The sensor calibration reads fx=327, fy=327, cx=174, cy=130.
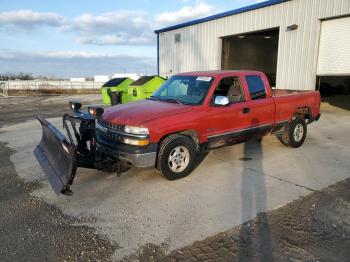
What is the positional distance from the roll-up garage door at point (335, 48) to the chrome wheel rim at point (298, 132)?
7.02 metres

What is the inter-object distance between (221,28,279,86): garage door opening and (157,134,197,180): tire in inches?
731

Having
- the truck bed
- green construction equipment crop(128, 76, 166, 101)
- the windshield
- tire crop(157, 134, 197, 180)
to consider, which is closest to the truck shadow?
tire crop(157, 134, 197, 180)

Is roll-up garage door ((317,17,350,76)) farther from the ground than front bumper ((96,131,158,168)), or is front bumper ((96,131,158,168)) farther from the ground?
roll-up garage door ((317,17,350,76))

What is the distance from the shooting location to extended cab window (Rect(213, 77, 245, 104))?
6.39 meters

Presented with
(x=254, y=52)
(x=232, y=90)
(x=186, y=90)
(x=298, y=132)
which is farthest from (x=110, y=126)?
(x=254, y=52)

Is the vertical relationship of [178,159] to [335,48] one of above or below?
below

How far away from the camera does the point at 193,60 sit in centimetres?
2067

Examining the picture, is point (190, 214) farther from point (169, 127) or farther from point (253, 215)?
point (169, 127)

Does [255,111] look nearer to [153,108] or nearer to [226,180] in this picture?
[226,180]

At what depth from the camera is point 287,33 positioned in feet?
49.2

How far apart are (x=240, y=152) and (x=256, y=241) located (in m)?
3.93

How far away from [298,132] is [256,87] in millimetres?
1864

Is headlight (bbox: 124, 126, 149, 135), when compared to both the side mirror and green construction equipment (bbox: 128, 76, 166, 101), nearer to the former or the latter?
the side mirror

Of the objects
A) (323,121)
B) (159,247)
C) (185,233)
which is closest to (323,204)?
(185,233)
